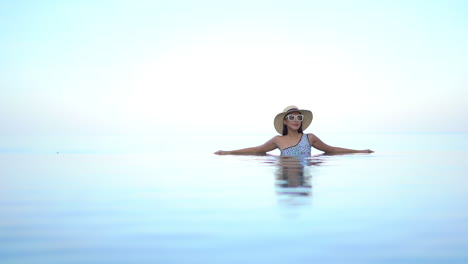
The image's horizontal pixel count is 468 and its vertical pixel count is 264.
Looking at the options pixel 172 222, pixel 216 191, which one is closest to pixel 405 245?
pixel 172 222

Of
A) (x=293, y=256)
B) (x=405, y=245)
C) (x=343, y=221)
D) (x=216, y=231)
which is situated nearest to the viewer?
(x=293, y=256)

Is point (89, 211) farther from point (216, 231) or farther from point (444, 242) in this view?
point (444, 242)

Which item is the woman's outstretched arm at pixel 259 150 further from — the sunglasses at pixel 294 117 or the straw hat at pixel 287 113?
the sunglasses at pixel 294 117

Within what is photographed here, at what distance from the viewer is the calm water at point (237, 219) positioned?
3.51 meters

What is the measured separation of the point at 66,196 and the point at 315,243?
374cm

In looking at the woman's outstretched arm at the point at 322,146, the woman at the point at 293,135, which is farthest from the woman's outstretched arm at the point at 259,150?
the woman's outstretched arm at the point at 322,146

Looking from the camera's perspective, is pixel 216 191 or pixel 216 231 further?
pixel 216 191

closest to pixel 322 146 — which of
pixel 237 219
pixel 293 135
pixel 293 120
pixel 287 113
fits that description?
pixel 293 135

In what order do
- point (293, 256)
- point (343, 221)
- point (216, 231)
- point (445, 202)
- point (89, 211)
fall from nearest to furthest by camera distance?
point (293, 256), point (216, 231), point (343, 221), point (89, 211), point (445, 202)

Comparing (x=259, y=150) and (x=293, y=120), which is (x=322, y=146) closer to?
(x=293, y=120)

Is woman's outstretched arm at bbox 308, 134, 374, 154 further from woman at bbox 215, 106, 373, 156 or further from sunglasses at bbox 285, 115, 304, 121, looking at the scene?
sunglasses at bbox 285, 115, 304, 121

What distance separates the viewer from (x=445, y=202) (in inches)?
226

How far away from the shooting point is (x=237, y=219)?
4688mm

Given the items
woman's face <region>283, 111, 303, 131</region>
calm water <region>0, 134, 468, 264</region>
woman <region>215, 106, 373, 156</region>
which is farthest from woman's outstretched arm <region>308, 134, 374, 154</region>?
calm water <region>0, 134, 468, 264</region>
